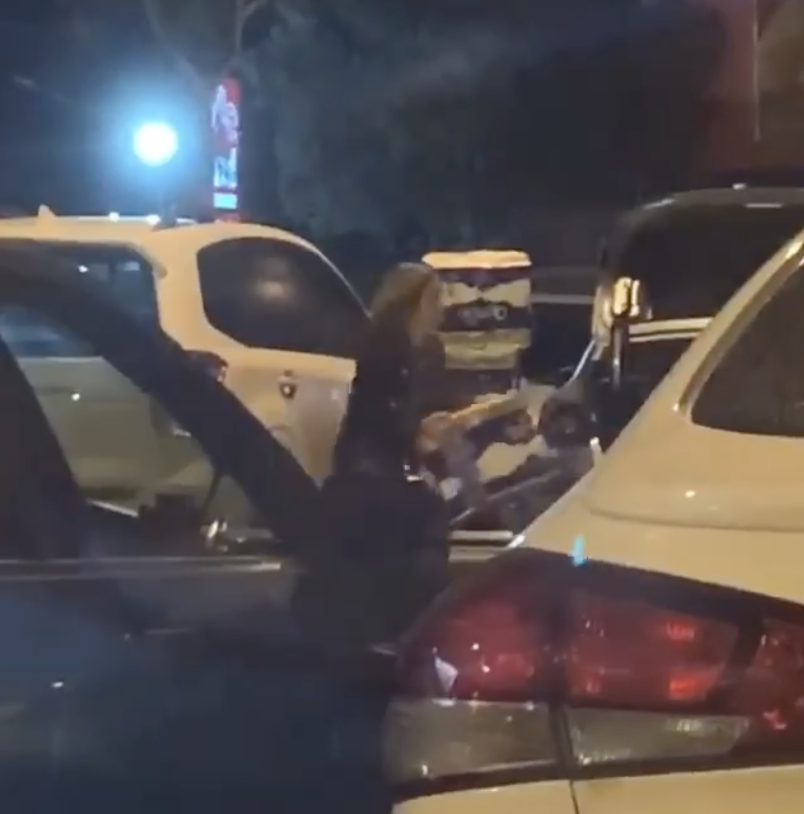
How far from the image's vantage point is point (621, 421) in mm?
4852

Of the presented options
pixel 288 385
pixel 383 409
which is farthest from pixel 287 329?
pixel 383 409

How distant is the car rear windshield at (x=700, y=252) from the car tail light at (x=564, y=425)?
63cm

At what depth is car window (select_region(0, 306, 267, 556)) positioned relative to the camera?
3270 millimetres

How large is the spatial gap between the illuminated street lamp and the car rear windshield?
10432mm

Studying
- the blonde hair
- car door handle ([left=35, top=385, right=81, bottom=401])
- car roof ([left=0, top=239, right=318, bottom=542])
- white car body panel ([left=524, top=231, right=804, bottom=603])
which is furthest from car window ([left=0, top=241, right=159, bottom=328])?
white car body panel ([left=524, top=231, right=804, bottom=603])

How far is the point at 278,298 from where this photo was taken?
8336 millimetres

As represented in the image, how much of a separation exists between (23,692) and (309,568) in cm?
68

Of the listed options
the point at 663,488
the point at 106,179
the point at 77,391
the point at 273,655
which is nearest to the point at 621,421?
the point at 77,391

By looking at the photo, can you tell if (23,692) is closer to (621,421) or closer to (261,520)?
(261,520)

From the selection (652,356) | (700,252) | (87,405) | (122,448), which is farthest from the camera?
(700,252)

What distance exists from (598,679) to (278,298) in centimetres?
656

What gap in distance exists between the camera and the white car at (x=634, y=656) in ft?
5.84

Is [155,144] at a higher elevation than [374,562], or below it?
below

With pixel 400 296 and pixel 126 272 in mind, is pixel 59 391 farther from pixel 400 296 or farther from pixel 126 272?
pixel 126 272
